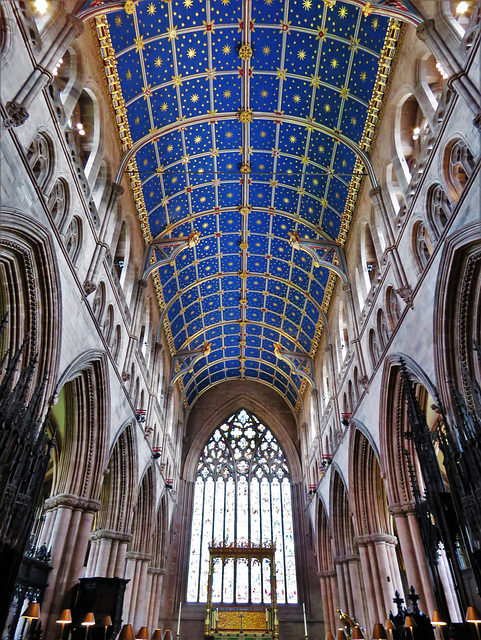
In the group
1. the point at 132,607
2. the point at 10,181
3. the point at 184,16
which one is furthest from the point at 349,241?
the point at 132,607

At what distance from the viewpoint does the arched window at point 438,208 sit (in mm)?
9945

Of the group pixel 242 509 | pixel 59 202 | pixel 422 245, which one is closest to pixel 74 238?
pixel 59 202

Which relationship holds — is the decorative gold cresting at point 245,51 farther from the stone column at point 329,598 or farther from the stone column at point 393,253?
the stone column at point 329,598

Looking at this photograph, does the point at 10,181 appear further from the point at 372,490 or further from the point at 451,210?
the point at 372,490

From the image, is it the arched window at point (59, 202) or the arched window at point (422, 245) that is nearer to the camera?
the arched window at point (59, 202)

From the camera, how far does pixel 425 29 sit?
10242 millimetres

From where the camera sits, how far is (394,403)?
12.8m

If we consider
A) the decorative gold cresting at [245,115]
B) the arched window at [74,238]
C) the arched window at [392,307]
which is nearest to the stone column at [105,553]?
the arched window at [74,238]

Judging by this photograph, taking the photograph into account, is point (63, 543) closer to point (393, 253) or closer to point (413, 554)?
point (413, 554)

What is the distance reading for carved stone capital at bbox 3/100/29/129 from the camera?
8016mm

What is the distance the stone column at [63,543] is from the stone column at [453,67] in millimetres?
12113

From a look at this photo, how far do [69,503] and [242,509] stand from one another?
17.1 metres

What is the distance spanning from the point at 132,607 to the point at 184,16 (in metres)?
20.0

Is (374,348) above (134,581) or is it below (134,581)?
above
